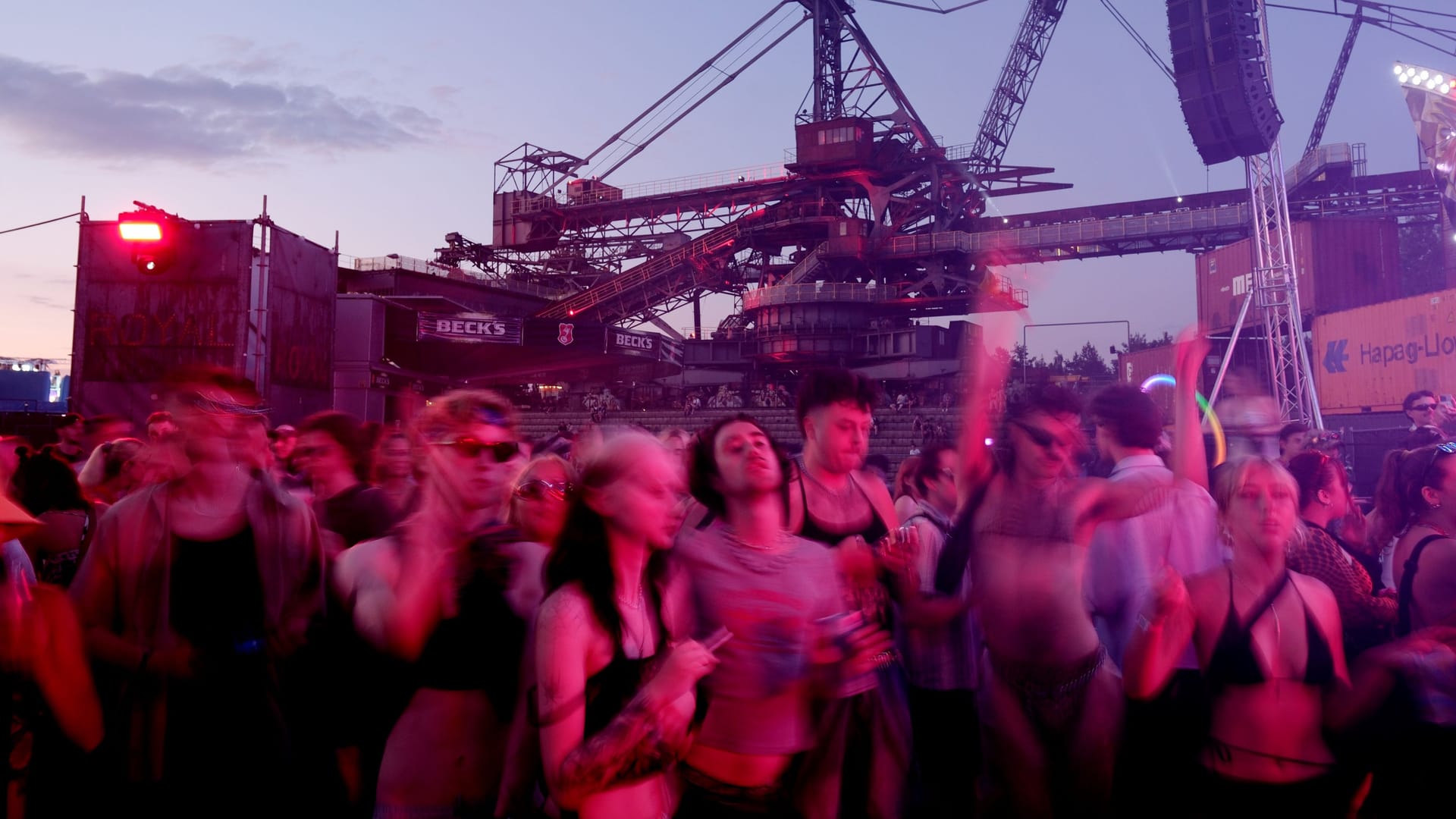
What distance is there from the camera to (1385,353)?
20688 mm

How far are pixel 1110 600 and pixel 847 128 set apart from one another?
35.4 metres

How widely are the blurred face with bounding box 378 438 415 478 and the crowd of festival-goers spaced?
0.43m

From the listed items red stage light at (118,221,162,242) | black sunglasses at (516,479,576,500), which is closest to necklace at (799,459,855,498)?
black sunglasses at (516,479,576,500)

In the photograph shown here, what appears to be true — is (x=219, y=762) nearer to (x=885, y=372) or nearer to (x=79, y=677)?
(x=79, y=677)

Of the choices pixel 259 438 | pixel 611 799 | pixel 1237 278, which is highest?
pixel 1237 278

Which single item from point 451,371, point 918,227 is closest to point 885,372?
point 918,227

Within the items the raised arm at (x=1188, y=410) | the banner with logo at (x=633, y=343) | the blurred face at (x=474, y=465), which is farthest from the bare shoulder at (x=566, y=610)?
the banner with logo at (x=633, y=343)

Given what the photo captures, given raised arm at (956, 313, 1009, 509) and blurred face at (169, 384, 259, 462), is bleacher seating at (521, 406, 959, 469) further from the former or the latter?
blurred face at (169, 384, 259, 462)

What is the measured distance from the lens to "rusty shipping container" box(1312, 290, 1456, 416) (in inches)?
733

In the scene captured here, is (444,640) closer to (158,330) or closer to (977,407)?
(977,407)

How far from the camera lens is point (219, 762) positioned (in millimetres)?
2814

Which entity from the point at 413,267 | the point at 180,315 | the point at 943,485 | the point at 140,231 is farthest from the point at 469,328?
the point at 943,485

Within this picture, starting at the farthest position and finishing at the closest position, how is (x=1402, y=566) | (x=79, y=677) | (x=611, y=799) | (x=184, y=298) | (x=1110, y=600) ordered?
1. (x=184, y=298)
2. (x=1110, y=600)
3. (x=1402, y=566)
4. (x=79, y=677)
5. (x=611, y=799)

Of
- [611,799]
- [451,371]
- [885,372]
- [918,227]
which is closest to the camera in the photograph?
[611,799]
